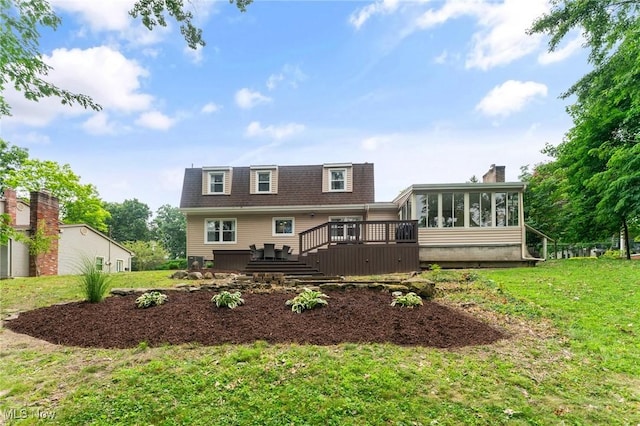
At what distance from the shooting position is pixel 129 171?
1641cm

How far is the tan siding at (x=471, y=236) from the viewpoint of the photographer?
13.0 meters

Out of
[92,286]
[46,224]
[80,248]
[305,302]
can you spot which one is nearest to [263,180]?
[46,224]

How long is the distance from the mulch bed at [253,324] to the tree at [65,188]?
25360 millimetres

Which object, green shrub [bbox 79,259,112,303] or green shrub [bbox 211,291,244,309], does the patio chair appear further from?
green shrub [bbox 211,291,244,309]

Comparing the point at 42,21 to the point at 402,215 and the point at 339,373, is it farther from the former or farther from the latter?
the point at 402,215

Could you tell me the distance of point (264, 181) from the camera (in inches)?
711

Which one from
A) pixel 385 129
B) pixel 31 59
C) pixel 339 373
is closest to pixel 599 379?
pixel 339 373

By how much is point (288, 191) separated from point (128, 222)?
41.7 m

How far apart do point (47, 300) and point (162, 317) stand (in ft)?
13.5

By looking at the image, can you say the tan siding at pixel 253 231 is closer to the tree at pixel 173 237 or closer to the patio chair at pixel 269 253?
the patio chair at pixel 269 253

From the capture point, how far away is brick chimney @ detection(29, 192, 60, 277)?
531 inches

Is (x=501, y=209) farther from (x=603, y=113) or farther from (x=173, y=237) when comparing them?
(x=173, y=237)

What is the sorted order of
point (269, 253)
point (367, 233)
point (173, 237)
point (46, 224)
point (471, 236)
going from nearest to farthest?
1. point (269, 253)
2. point (471, 236)
3. point (367, 233)
4. point (46, 224)
5. point (173, 237)

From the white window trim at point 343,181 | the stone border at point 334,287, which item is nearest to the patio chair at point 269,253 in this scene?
the stone border at point 334,287
